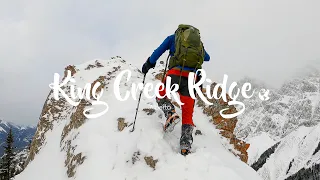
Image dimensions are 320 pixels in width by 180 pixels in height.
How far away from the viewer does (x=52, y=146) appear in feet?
56.9

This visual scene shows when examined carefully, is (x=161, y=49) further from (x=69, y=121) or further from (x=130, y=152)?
(x=69, y=121)

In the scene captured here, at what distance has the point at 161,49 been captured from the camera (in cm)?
1041

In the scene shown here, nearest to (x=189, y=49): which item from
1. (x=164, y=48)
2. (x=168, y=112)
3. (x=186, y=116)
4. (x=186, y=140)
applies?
(x=164, y=48)

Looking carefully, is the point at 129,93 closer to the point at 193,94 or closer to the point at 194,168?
the point at 193,94

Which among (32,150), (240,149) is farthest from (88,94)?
(240,149)

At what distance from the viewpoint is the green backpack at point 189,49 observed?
9500 mm

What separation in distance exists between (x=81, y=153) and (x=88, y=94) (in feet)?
20.0

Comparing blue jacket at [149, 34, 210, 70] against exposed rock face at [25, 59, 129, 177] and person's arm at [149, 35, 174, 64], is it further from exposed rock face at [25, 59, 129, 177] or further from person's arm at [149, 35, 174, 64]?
exposed rock face at [25, 59, 129, 177]

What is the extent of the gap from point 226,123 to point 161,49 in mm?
5488

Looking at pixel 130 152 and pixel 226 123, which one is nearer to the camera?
pixel 130 152

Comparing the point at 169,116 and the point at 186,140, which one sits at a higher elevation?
the point at 169,116

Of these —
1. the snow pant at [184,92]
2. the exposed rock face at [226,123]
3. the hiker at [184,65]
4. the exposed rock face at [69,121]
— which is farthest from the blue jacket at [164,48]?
the exposed rock face at [226,123]

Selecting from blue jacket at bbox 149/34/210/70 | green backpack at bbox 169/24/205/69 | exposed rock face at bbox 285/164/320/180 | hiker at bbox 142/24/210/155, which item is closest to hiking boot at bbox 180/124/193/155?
hiker at bbox 142/24/210/155

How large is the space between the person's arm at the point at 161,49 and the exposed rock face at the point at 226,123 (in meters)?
4.72
